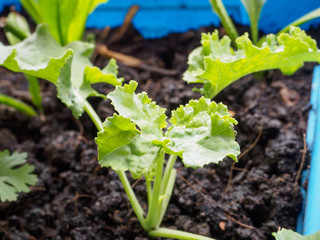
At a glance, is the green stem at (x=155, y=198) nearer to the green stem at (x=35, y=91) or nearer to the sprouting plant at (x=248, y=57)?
the sprouting plant at (x=248, y=57)

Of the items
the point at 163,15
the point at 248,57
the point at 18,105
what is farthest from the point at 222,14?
the point at 18,105

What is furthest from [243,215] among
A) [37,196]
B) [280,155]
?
[37,196]

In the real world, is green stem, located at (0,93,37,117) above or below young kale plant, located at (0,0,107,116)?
below

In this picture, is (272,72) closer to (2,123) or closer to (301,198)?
(301,198)

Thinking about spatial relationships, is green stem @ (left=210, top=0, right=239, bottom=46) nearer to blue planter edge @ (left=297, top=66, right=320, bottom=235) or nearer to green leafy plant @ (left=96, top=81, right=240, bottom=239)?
blue planter edge @ (left=297, top=66, right=320, bottom=235)

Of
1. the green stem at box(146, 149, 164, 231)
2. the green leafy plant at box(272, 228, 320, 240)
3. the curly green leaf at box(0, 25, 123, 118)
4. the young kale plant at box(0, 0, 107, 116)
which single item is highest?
the young kale plant at box(0, 0, 107, 116)

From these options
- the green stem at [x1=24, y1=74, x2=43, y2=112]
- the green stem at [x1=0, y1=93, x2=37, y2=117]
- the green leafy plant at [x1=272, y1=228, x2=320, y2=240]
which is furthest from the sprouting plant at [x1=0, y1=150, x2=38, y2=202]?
the green leafy plant at [x1=272, y1=228, x2=320, y2=240]

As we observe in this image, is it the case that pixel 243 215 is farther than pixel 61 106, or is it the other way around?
pixel 61 106
